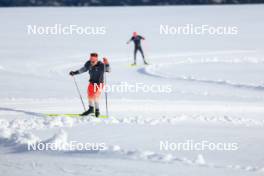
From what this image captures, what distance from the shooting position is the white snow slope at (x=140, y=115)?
7.00m

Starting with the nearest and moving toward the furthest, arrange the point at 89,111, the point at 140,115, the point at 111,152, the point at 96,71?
the point at 111,152, the point at 96,71, the point at 89,111, the point at 140,115

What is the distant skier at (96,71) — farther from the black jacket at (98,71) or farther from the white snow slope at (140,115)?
the white snow slope at (140,115)

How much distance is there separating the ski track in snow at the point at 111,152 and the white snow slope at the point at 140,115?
1cm

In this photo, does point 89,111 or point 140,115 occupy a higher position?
point 89,111

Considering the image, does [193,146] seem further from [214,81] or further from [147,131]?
[214,81]

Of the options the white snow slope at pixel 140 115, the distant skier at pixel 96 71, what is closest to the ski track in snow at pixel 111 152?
the white snow slope at pixel 140 115

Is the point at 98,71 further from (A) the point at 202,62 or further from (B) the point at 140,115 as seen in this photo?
(A) the point at 202,62

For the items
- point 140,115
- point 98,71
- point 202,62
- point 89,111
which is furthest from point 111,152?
point 202,62

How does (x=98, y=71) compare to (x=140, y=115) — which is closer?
(x=98, y=71)

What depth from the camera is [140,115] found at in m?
A: 11.3

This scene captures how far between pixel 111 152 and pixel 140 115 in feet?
12.6

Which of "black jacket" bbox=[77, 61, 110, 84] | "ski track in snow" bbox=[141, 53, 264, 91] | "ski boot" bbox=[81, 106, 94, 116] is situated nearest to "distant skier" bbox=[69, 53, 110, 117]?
"black jacket" bbox=[77, 61, 110, 84]

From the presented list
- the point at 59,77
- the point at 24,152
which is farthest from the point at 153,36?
Result: the point at 24,152

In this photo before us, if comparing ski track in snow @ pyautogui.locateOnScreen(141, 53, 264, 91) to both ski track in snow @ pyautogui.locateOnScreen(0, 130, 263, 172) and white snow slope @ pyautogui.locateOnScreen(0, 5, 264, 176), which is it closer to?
white snow slope @ pyautogui.locateOnScreen(0, 5, 264, 176)
